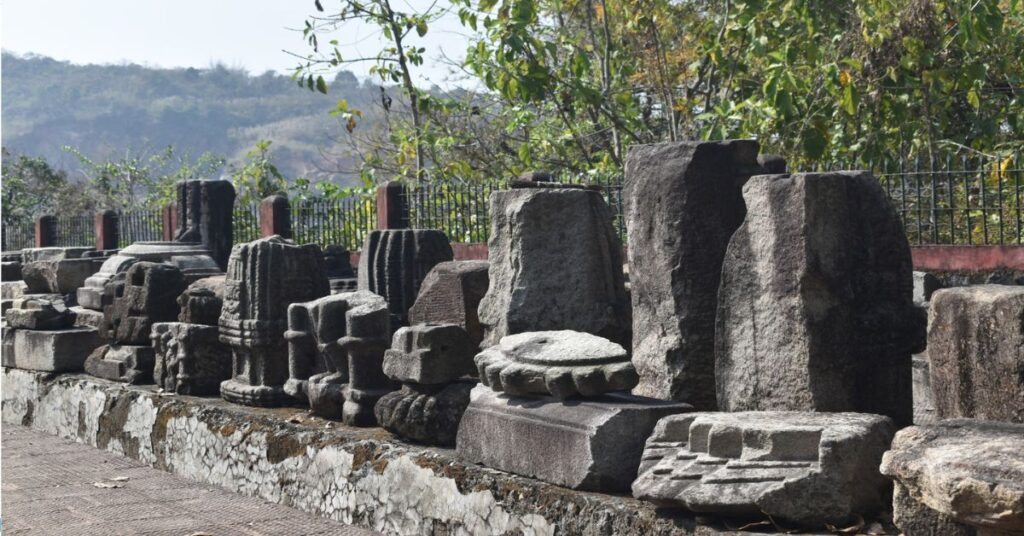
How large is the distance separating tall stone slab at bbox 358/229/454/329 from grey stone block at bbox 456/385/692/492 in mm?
2534

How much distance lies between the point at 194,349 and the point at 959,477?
5.21 meters

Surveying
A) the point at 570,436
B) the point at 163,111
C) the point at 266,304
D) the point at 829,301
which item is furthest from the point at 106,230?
the point at 163,111

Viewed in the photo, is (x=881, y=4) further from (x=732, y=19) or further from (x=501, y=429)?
(x=501, y=429)

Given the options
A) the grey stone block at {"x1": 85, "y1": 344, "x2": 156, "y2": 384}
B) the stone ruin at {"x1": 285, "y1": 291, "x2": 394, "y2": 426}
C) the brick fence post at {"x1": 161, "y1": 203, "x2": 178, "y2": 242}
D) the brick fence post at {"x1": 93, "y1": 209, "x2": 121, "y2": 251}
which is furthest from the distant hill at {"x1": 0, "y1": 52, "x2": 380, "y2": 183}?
the stone ruin at {"x1": 285, "y1": 291, "x2": 394, "y2": 426}

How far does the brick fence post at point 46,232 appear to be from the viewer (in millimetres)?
21781

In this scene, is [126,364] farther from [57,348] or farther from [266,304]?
[266,304]

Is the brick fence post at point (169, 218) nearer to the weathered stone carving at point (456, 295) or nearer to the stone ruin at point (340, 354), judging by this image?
the stone ruin at point (340, 354)

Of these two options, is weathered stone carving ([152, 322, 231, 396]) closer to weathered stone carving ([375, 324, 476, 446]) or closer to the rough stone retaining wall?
the rough stone retaining wall

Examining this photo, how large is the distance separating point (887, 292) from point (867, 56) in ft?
26.7

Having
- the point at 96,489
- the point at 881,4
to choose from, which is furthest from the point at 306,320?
the point at 881,4

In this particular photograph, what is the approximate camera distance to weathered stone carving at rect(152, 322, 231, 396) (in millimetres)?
7185

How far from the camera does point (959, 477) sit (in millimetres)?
2793

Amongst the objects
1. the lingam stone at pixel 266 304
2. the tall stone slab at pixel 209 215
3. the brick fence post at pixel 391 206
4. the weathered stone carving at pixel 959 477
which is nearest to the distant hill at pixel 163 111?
the tall stone slab at pixel 209 215

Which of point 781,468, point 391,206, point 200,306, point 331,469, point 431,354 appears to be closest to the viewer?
point 781,468
